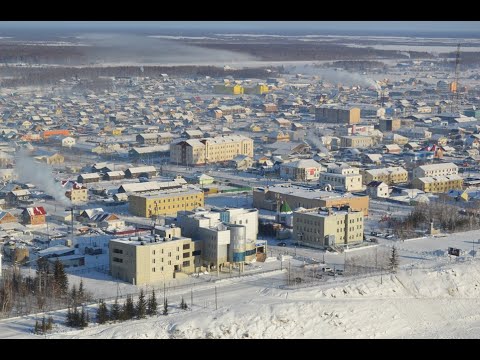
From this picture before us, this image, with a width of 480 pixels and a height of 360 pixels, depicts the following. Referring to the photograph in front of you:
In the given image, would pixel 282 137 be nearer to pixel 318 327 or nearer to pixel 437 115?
pixel 437 115

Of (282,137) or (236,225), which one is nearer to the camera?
(236,225)

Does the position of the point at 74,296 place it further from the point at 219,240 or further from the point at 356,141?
the point at 356,141

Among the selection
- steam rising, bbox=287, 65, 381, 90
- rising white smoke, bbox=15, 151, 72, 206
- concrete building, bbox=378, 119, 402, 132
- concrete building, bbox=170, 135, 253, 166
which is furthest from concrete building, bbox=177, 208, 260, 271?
steam rising, bbox=287, 65, 381, 90

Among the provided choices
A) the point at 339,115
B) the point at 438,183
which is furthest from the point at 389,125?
the point at 438,183

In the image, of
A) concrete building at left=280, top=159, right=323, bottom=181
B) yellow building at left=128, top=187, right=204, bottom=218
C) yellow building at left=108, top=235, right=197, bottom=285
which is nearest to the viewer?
yellow building at left=108, top=235, right=197, bottom=285

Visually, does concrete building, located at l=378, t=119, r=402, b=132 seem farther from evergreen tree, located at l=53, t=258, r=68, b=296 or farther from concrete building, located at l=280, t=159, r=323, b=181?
evergreen tree, located at l=53, t=258, r=68, b=296
